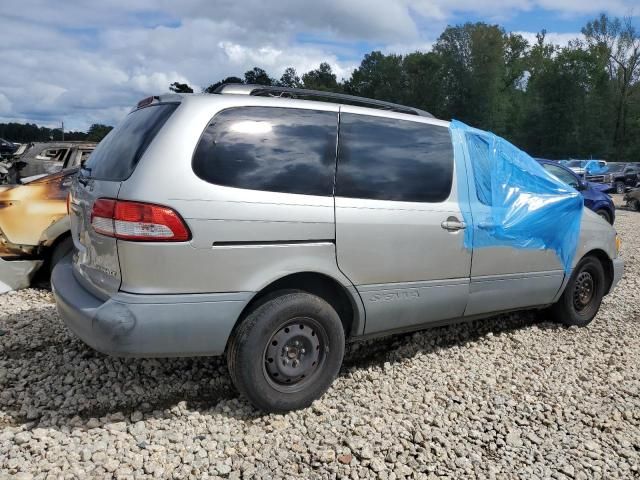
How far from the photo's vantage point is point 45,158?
10.1 m

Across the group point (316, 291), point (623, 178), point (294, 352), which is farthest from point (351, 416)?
point (623, 178)

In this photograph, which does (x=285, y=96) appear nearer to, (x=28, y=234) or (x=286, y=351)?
(x=286, y=351)

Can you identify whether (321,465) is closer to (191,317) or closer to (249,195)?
(191,317)

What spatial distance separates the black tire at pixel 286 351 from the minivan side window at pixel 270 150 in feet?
2.18

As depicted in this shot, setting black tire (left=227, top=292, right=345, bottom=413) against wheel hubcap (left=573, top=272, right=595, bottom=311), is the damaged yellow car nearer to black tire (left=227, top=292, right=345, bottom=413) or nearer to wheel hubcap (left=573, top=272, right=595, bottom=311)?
black tire (left=227, top=292, right=345, bottom=413)

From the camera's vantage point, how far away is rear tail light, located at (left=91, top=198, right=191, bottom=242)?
2.76 meters

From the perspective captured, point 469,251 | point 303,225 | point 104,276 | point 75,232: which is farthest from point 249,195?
point 469,251

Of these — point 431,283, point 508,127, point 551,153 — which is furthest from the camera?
point 508,127

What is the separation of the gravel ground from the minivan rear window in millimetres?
1380

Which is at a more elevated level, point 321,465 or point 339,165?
point 339,165

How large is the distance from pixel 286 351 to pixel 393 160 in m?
1.41

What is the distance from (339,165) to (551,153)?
58.6 metres

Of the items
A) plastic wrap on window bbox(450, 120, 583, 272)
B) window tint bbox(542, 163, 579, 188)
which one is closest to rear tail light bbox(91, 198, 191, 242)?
plastic wrap on window bbox(450, 120, 583, 272)

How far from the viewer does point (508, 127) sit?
2518 inches
